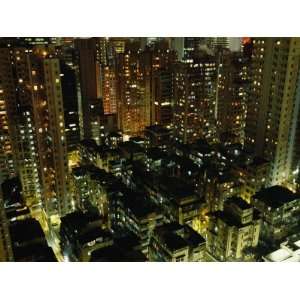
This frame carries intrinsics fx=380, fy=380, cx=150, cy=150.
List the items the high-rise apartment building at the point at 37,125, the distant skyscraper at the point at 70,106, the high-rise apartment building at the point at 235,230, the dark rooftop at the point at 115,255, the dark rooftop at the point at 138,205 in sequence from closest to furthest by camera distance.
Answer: the dark rooftop at the point at 115,255, the high-rise apartment building at the point at 235,230, the dark rooftop at the point at 138,205, the high-rise apartment building at the point at 37,125, the distant skyscraper at the point at 70,106

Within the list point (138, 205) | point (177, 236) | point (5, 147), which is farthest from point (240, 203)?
point (5, 147)

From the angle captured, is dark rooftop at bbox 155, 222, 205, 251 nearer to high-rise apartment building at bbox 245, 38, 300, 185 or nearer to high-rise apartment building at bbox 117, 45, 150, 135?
high-rise apartment building at bbox 245, 38, 300, 185

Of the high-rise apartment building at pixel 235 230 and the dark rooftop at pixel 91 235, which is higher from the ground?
the dark rooftop at pixel 91 235

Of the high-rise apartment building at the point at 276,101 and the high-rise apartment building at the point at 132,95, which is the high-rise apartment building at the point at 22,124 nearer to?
the high-rise apartment building at the point at 132,95

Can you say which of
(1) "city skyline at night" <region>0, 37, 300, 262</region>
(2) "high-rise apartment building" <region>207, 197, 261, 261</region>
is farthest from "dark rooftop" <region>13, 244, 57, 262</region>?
(2) "high-rise apartment building" <region>207, 197, 261, 261</region>

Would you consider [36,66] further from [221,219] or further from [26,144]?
[221,219]

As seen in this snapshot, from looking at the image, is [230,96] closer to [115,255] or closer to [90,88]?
[90,88]

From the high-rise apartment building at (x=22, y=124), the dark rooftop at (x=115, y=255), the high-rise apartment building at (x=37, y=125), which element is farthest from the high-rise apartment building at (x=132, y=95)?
the dark rooftop at (x=115, y=255)
